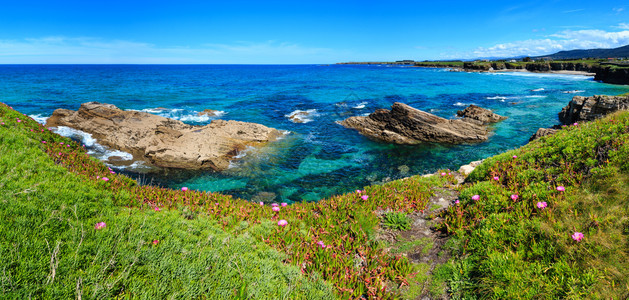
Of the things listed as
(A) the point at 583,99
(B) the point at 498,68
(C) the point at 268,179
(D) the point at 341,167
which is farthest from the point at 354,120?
(B) the point at 498,68

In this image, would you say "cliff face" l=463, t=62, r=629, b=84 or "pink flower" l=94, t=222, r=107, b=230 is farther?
"cliff face" l=463, t=62, r=629, b=84

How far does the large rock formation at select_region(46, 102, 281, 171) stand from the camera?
18.8 m

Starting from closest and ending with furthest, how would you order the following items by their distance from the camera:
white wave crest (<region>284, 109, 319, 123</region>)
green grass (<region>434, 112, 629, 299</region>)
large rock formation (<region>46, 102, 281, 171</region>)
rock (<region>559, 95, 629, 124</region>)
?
green grass (<region>434, 112, 629, 299</region>), large rock formation (<region>46, 102, 281, 171</region>), rock (<region>559, 95, 629, 124</region>), white wave crest (<region>284, 109, 319, 123</region>)

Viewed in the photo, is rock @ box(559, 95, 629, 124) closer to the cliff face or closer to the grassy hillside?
the grassy hillside

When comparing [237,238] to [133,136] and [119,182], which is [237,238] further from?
[133,136]

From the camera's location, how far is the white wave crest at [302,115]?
113 feet

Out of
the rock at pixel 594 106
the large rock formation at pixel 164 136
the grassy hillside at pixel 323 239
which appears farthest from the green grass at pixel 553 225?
the rock at pixel 594 106

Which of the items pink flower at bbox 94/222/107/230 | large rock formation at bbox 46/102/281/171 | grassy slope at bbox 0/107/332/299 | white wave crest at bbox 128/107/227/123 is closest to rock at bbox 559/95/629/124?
large rock formation at bbox 46/102/281/171

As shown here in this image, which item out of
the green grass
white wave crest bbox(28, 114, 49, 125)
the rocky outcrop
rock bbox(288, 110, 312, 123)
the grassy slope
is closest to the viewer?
the grassy slope

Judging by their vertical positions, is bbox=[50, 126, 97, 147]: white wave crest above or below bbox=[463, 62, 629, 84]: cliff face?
below

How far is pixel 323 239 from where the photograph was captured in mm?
5773

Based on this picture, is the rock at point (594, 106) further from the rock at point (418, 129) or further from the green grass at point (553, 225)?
the green grass at point (553, 225)

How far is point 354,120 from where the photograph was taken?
103 ft

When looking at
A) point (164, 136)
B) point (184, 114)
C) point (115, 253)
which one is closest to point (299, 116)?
point (184, 114)
